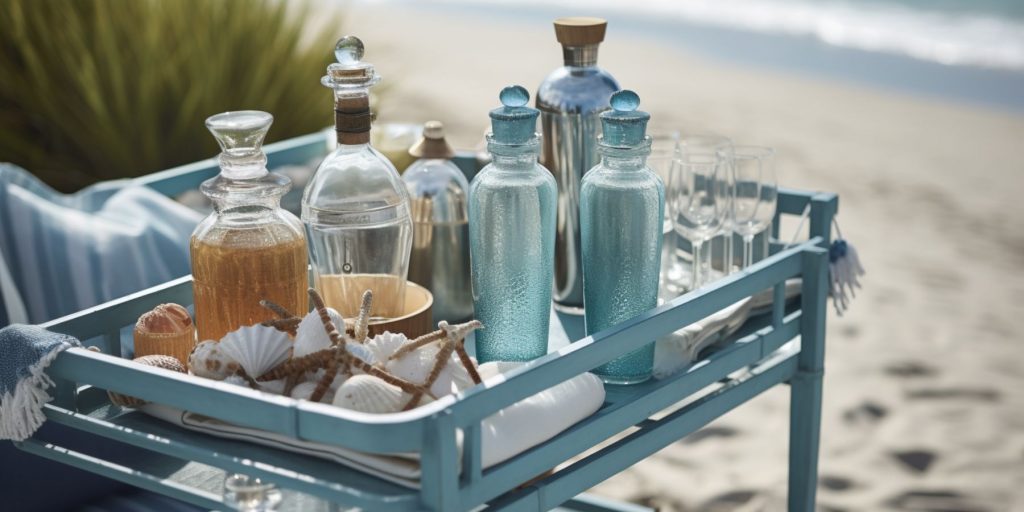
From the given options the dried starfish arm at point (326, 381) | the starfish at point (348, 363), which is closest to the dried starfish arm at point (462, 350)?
the starfish at point (348, 363)

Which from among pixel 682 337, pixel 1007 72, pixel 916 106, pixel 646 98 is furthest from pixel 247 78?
pixel 1007 72

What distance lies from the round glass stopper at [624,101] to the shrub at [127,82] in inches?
79.2

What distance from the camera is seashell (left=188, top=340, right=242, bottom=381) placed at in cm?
110

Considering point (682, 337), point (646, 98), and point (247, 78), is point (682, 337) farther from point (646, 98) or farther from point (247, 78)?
point (646, 98)

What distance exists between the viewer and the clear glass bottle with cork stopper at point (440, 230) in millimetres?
1501

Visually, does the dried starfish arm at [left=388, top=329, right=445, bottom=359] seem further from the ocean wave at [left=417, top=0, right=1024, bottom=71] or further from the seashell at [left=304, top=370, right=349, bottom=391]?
the ocean wave at [left=417, top=0, right=1024, bottom=71]

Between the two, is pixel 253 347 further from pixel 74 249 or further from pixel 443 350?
pixel 74 249

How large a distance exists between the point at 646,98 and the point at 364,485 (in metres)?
6.31

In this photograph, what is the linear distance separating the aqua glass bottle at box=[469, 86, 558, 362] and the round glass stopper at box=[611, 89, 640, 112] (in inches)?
3.6

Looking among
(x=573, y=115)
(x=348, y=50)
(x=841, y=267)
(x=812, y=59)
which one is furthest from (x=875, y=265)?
(x=812, y=59)

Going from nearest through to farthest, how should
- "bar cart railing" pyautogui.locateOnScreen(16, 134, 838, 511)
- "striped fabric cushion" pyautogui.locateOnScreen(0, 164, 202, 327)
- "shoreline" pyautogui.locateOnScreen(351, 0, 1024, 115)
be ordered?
1. "bar cart railing" pyautogui.locateOnScreen(16, 134, 838, 511)
2. "striped fabric cushion" pyautogui.locateOnScreen(0, 164, 202, 327)
3. "shoreline" pyautogui.locateOnScreen(351, 0, 1024, 115)

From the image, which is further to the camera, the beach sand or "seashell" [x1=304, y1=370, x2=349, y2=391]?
the beach sand

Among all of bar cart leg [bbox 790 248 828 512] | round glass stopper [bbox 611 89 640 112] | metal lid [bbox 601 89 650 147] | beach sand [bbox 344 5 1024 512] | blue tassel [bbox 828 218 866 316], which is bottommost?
beach sand [bbox 344 5 1024 512]

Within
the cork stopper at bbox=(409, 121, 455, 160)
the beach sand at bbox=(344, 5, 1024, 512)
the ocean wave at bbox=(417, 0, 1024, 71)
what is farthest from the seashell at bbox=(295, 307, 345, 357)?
the ocean wave at bbox=(417, 0, 1024, 71)
